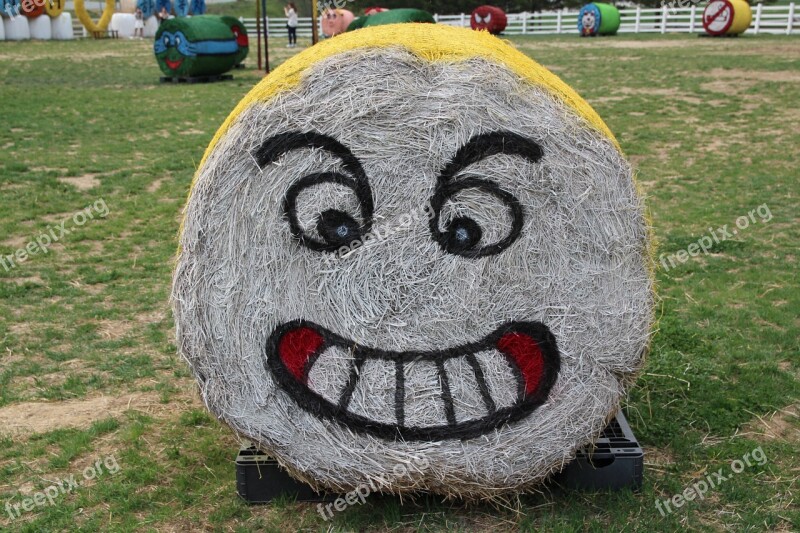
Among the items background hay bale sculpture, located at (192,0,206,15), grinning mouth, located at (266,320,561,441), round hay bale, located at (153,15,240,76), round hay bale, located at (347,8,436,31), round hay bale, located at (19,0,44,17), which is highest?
background hay bale sculpture, located at (192,0,206,15)

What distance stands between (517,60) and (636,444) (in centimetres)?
190

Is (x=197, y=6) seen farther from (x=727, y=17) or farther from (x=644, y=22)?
(x=727, y=17)

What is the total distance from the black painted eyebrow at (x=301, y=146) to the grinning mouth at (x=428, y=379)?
713 millimetres

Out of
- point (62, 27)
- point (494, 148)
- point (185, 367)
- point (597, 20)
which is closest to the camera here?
point (494, 148)

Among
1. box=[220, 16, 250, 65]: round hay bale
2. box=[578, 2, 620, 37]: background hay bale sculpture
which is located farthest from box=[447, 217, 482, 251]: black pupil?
box=[578, 2, 620, 37]: background hay bale sculpture

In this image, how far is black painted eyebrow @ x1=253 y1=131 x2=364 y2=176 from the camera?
3.48 meters

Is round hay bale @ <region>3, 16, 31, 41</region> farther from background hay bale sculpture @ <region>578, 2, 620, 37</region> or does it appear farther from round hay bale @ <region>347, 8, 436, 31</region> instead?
background hay bale sculpture @ <region>578, 2, 620, 37</region>

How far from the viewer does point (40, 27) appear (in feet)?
111

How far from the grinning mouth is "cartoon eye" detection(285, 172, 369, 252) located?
388 mm

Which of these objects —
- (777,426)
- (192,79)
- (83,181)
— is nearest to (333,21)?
(192,79)

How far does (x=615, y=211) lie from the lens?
140 inches

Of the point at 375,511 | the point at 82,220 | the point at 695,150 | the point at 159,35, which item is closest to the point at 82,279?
the point at 82,220

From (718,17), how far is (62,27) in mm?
26440

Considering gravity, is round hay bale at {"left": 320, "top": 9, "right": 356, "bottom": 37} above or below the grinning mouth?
above
